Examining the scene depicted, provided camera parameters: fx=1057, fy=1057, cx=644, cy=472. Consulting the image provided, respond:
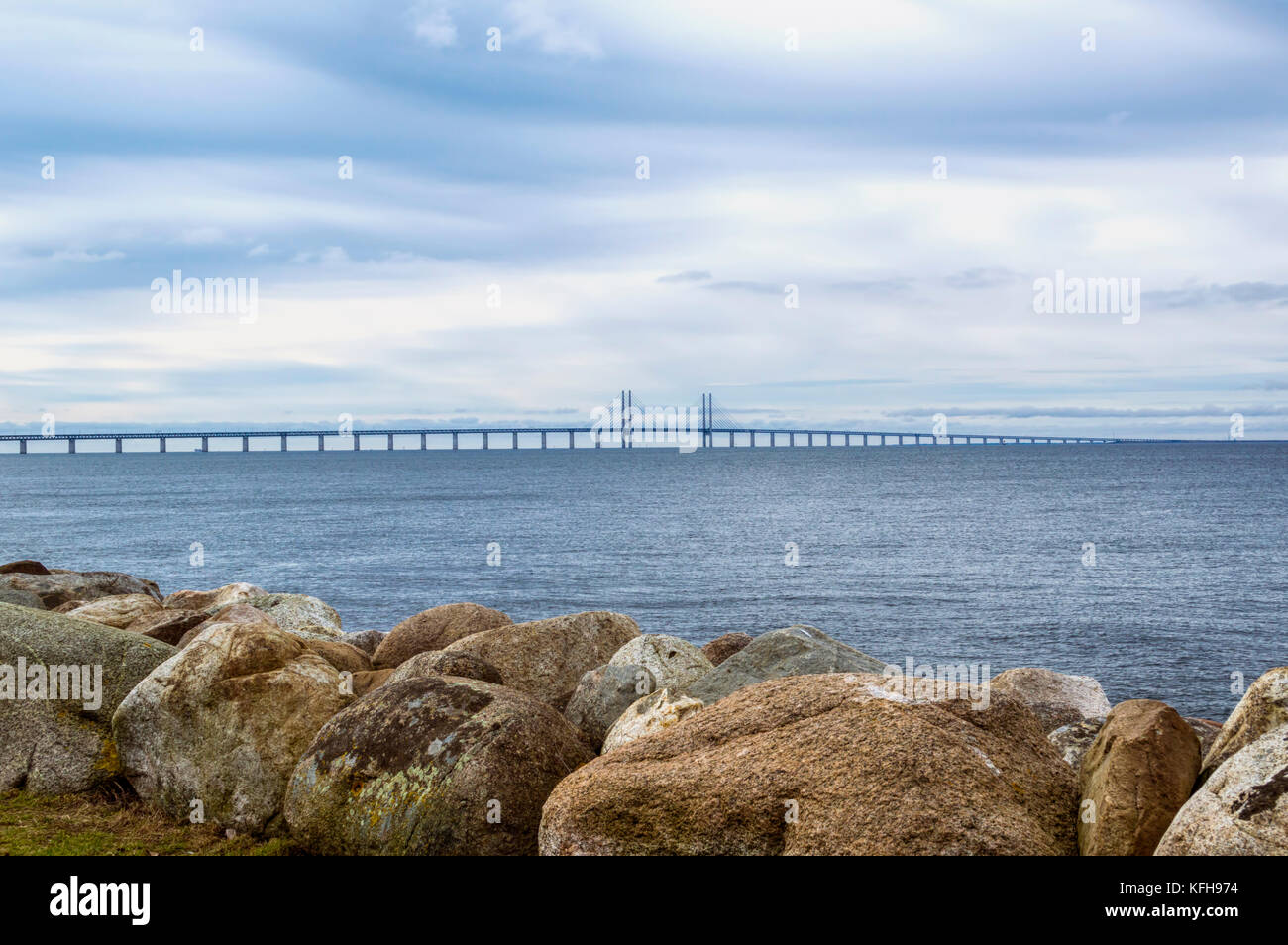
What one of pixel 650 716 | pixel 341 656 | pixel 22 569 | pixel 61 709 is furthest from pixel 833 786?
pixel 22 569

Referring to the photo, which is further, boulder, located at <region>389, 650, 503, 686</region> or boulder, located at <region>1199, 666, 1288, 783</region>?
boulder, located at <region>389, 650, 503, 686</region>

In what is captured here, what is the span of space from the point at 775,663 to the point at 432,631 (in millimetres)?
6237

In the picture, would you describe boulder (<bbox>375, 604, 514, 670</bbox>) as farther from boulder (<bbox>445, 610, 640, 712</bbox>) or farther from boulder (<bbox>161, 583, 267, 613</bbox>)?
boulder (<bbox>161, 583, 267, 613</bbox>)

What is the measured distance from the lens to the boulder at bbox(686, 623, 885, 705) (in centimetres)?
961

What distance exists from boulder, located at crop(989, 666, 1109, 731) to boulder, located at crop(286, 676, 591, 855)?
587cm

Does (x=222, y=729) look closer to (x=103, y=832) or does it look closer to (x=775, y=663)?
(x=103, y=832)

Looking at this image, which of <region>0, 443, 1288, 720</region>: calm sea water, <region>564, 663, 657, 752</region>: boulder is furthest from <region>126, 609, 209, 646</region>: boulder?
<region>0, 443, 1288, 720</region>: calm sea water

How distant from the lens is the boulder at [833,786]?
240 inches

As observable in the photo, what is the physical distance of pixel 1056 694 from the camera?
12289 mm

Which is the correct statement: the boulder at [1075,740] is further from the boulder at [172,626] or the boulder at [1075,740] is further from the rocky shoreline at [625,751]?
the boulder at [172,626]

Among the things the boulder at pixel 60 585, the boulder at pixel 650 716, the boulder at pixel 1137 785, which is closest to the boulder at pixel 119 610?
the boulder at pixel 60 585
